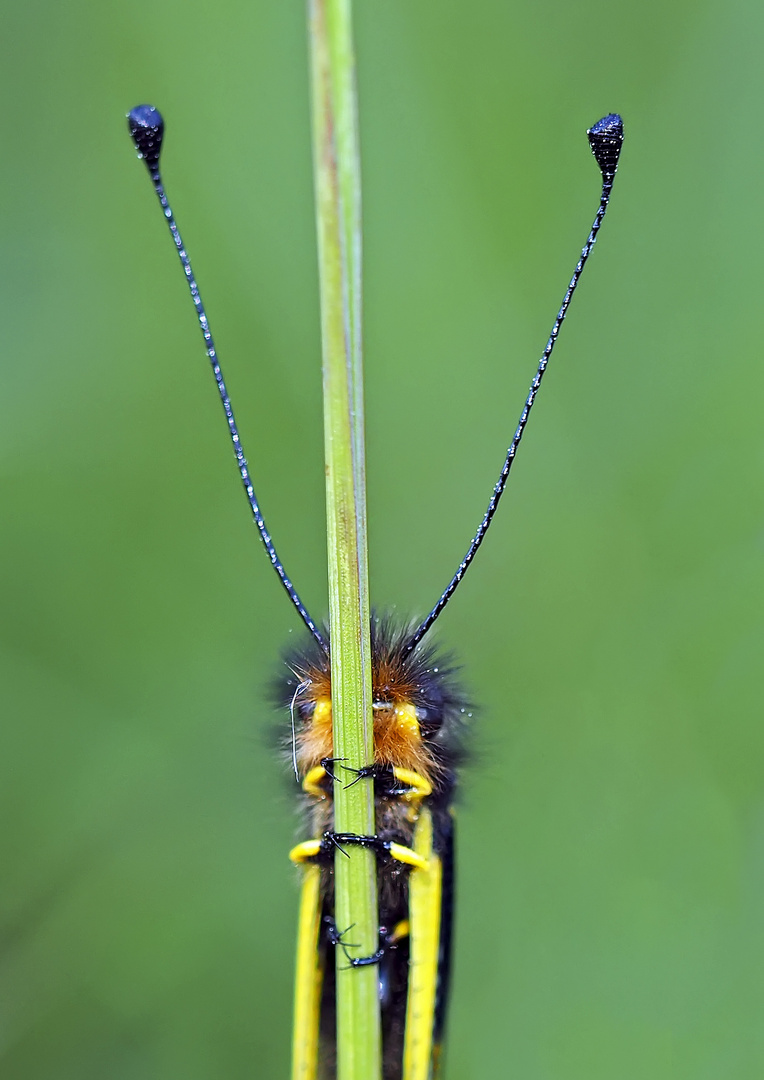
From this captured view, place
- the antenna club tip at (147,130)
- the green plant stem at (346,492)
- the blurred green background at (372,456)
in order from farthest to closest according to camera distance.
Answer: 1. the blurred green background at (372,456)
2. the antenna club tip at (147,130)
3. the green plant stem at (346,492)

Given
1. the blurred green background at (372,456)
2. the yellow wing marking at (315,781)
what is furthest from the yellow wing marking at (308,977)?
the blurred green background at (372,456)

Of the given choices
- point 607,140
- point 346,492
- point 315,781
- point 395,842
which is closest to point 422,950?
point 395,842

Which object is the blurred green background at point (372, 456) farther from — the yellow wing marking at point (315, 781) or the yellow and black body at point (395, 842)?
the yellow wing marking at point (315, 781)

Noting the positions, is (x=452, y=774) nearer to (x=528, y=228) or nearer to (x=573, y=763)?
(x=573, y=763)

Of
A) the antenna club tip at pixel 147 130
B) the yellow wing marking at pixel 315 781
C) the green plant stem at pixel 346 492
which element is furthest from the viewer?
the yellow wing marking at pixel 315 781

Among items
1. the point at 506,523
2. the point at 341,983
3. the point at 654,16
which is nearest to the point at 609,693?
A: the point at 506,523

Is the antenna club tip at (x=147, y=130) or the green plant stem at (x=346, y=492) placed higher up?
the antenna club tip at (x=147, y=130)

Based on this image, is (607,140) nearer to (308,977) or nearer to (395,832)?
(395,832)

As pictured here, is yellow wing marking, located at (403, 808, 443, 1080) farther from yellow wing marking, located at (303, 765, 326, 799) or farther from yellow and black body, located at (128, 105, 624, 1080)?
yellow wing marking, located at (303, 765, 326, 799)
